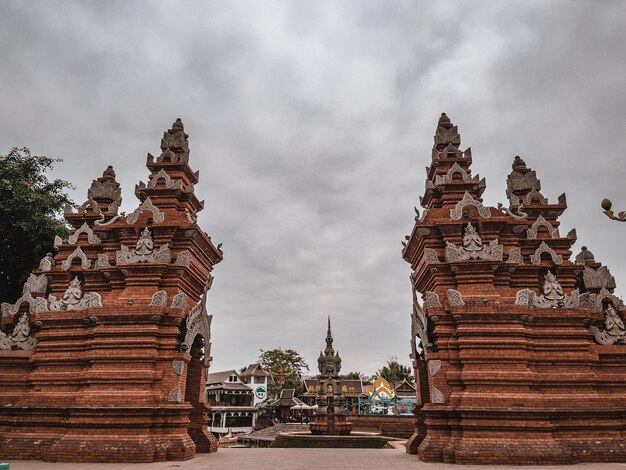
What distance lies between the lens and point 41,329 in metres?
14.7

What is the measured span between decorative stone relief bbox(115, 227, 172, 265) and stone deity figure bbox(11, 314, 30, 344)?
165 inches

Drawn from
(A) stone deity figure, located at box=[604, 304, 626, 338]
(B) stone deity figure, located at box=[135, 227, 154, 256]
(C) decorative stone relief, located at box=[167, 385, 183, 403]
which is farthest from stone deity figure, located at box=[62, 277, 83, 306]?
(A) stone deity figure, located at box=[604, 304, 626, 338]

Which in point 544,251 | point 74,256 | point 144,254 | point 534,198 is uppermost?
point 534,198

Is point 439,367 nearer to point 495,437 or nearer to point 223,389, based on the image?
point 495,437

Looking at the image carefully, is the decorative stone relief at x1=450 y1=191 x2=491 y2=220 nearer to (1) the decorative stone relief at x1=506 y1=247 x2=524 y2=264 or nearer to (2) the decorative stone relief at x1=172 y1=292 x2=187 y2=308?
(1) the decorative stone relief at x1=506 y1=247 x2=524 y2=264

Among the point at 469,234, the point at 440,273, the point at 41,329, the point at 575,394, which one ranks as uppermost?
the point at 469,234

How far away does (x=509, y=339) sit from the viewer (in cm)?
1330

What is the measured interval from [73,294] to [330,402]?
25.5 m

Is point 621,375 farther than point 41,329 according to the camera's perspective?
No

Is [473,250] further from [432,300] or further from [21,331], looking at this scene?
[21,331]

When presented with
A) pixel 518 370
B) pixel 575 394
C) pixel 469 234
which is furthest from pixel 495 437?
pixel 469 234

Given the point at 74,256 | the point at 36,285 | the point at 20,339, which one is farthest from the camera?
the point at 36,285

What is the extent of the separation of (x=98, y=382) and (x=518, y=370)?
12.5 meters

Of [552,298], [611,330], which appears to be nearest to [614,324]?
[611,330]
